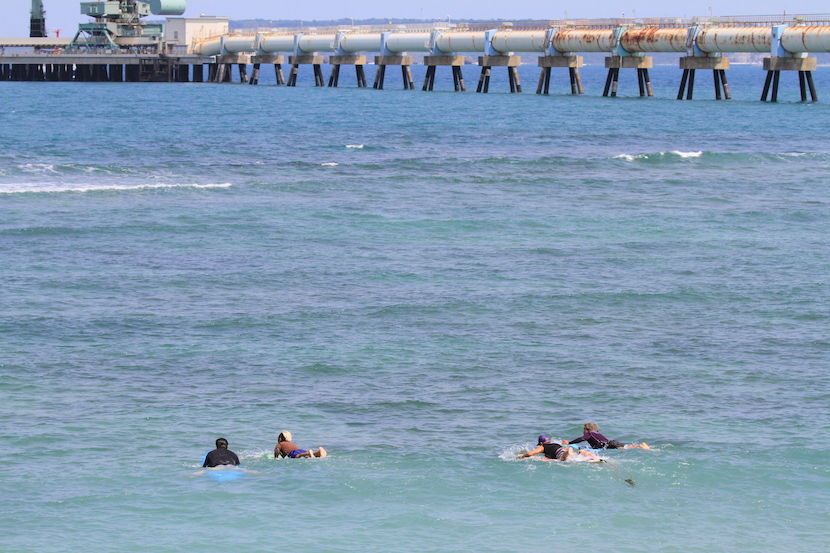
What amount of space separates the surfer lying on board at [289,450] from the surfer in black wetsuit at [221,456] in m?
0.56

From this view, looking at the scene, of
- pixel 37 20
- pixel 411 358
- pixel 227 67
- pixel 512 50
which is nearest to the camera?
pixel 411 358

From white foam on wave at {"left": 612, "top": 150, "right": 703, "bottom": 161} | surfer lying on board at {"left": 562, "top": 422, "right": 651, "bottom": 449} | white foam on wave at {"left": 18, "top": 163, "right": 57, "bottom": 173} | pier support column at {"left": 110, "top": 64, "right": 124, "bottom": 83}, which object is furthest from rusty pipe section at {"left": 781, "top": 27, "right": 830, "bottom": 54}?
pier support column at {"left": 110, "top": 64, "right": 124, "bottom": 83}

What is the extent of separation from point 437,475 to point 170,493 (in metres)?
3.28

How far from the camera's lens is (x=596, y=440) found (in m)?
14.8

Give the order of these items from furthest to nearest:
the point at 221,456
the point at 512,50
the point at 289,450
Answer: the point at 512,50 < the point at 289,450 < the point at 221,456

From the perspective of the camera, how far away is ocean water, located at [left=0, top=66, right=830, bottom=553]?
13141 mm

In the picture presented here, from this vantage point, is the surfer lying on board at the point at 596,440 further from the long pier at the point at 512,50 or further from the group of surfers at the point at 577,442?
the long pier at the point at 512,50

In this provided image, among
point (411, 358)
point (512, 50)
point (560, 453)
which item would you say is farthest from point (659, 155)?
point (512, 50)

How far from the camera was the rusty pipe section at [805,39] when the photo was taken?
6794 centimetres

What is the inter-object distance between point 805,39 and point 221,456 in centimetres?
6413

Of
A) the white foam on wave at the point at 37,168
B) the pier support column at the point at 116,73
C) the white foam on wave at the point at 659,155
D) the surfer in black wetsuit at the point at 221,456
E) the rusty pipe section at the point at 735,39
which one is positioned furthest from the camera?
the pier support column at the point at 116,73

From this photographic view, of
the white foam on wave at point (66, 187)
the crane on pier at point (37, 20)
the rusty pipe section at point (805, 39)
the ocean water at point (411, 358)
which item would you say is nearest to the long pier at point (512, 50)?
the rusty pipe section at point (805, 39)

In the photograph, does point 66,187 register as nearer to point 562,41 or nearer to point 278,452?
point 278,452

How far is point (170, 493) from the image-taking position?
13508 millimetres
